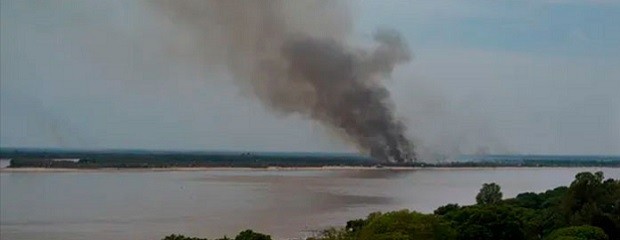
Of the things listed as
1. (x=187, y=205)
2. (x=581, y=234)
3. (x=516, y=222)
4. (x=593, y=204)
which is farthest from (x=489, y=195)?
(x=187, y=205)

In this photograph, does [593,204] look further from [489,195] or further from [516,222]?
[489,195]

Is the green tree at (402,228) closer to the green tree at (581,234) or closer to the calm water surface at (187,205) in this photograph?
the green tree at (581,234)

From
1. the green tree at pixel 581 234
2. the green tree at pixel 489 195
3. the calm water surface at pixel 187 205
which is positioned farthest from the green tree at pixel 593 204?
the calm water surface at pixel 187 205

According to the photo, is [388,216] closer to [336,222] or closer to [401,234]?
Answer: [401,234]

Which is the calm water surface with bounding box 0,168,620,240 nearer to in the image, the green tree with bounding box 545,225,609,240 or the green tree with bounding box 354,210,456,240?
the green tree with bounding box 354,210,456,240

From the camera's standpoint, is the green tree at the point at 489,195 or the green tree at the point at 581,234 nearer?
the green tree at the point at 581,234

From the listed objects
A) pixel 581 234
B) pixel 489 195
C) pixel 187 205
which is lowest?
pixel 187 205

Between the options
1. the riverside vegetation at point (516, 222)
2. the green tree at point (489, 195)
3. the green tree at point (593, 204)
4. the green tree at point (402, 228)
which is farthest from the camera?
the green tree at point (489, 195)

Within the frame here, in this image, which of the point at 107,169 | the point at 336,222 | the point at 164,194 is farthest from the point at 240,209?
the point at 107,169

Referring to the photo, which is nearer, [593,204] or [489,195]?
[593,204]
